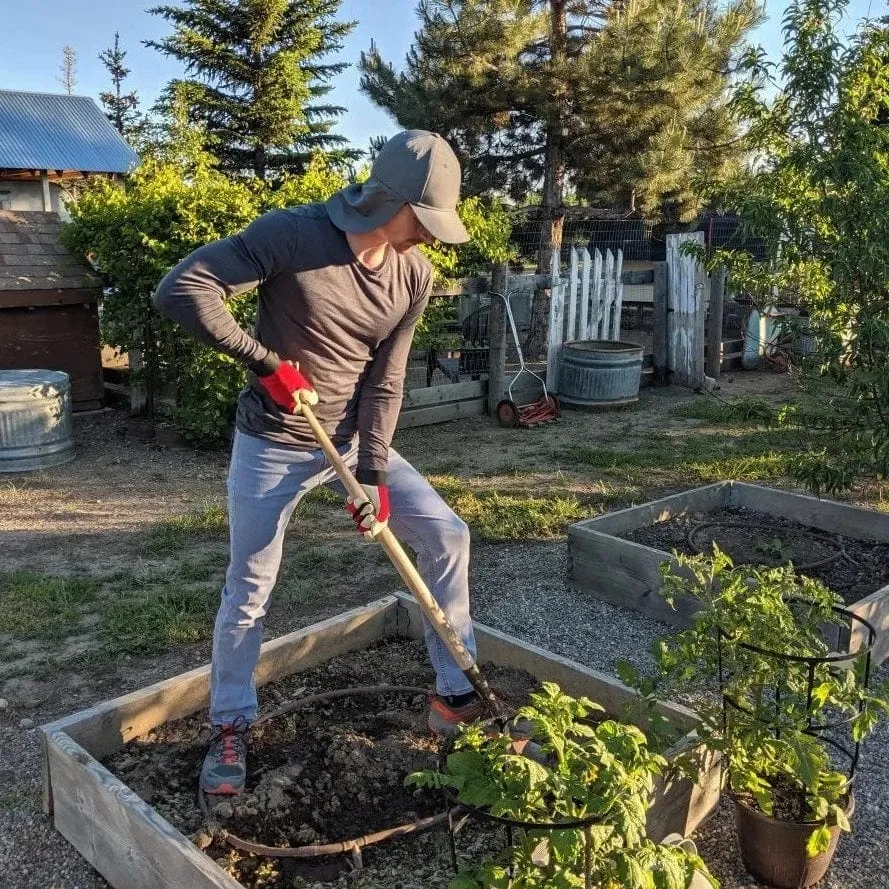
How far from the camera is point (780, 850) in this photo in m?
2.60

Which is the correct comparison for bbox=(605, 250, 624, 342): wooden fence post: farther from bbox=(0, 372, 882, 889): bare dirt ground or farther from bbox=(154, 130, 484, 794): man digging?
bbox=(154, 130, 484, 794): man digging

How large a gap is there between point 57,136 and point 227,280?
84.1ft

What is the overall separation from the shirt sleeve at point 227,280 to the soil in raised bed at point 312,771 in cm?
135

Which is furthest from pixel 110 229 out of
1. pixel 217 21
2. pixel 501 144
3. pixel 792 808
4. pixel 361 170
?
pixel 217 21

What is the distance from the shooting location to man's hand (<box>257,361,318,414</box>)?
270 cm

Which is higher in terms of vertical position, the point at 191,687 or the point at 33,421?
the point at 33,421

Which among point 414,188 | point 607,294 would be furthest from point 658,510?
point 607,294

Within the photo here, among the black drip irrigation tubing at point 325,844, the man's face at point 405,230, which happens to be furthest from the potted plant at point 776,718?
the man's face at point 405,230

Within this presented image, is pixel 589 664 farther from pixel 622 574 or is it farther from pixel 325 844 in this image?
pixel 325 844

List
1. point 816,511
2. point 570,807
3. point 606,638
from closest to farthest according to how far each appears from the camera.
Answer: point 570,807, point 606,638, point 816,511

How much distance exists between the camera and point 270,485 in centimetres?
288

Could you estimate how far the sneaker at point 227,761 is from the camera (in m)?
2.87

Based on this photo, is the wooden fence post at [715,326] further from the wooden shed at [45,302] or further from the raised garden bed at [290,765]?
the raised garden bed at [290,765]

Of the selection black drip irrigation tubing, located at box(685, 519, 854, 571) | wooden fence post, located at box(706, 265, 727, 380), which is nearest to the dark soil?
black drip irrigation tubing, located at box(685, 519, 854, 571)
